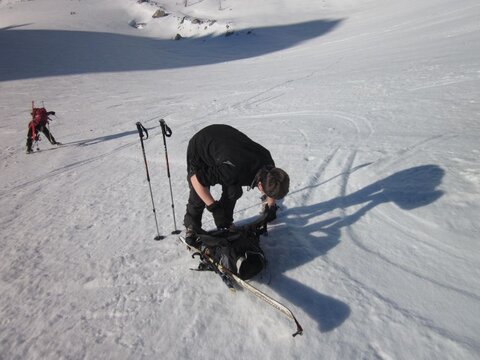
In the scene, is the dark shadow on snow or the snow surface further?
the dark shadow on snow

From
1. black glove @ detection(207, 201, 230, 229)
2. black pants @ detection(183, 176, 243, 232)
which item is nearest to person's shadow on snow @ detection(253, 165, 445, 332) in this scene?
black pants @ detection(183, 176, 243, 232)

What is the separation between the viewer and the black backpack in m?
3.91

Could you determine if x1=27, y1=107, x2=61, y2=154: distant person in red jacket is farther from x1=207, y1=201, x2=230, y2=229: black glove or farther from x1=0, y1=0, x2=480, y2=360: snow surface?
x1=207, y1=201, x2=230, y2=229: black glove

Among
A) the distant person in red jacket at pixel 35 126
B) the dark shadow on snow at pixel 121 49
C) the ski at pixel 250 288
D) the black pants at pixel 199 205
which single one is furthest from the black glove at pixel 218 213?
the dark shadow on snow at pixel 121 49

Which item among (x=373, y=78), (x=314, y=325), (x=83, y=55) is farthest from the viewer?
(x=83, y=55)

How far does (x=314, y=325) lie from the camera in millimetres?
3439

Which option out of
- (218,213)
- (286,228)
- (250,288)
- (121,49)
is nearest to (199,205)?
(218,213)

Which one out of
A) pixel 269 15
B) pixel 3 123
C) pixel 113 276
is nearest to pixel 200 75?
pixel 3 123

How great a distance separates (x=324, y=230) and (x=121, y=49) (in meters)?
35.7

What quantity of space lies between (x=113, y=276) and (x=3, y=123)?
13.4 m

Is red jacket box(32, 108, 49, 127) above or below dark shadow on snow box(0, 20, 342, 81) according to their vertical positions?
below

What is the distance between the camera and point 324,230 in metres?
4.95

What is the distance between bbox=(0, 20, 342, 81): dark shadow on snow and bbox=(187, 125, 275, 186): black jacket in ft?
83.1

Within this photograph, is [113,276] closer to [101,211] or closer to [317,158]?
[101,211]
